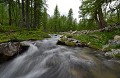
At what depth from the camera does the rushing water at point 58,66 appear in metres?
9.17

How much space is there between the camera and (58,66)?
9969 millimetres

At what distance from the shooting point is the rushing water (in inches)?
361

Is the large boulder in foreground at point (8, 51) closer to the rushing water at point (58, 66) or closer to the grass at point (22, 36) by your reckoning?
the rushing water at point (58, 66)

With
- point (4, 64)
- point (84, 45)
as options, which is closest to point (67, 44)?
point (84, 45)

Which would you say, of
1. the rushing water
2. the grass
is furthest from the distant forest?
the rushing water

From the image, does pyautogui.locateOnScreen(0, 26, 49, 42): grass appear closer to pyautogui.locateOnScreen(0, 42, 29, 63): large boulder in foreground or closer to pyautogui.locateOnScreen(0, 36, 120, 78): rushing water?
pyautogui.locateOnScreen(0, 42, 29, 63): large boulder in foreground

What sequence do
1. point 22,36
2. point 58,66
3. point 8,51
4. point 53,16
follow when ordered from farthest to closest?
point 53,16 → point 22,36 → point 8,51 → point 58,66

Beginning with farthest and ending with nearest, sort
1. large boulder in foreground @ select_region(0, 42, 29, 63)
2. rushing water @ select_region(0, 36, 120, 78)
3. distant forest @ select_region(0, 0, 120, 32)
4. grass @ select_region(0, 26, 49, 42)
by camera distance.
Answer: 1. distant forest @ select_region(0, 0, 120, 32)
2. grass @ select_region(0, 26, 49, 42)
3. large boulder in foreground @ select_region(0, 42, 29, 63)
4. rushing water @ select_region(0, 36, 120, 78)

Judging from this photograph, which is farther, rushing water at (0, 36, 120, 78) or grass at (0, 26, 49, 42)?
grass at (0, 26, 49, 42)

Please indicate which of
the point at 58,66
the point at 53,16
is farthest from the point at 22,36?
the point at 53,16

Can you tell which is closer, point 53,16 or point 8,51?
point 8,51

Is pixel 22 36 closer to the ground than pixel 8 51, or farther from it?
farther from it

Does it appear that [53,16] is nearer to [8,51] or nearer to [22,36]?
[22,36]

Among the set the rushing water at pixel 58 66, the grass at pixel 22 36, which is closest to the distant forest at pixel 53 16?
the grass at pixel 22 36
